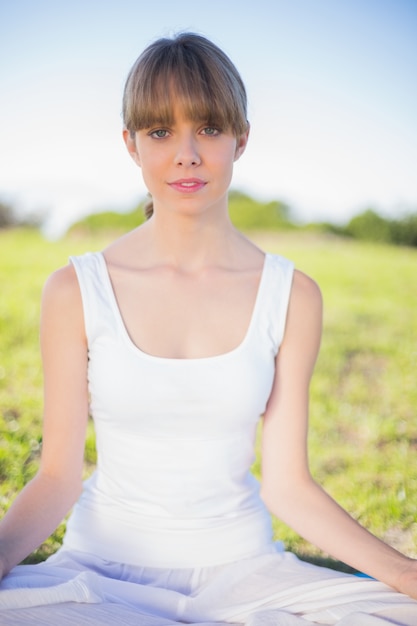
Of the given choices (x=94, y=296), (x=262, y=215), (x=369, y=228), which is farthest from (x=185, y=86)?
(x=369, y=228)

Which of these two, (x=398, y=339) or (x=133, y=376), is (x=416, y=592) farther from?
(x=398, y=339)

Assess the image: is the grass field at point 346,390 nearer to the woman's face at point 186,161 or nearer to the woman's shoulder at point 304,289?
the woman's shoulder at point 304,289

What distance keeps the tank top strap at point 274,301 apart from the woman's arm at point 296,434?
0.02 meters

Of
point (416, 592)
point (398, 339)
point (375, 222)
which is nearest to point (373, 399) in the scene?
point (398, 339)

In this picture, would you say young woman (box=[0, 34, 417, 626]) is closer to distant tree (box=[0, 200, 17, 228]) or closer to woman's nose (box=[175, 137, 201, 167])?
woman's nose (box=[175, 137, 201, 167])

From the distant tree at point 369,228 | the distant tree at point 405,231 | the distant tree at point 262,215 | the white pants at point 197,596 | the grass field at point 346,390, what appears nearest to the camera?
the white pants at point 197,596

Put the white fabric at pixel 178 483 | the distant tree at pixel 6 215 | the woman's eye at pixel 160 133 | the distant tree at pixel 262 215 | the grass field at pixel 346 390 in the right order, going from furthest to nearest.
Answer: the distant tree at pixel 262 215
the distant tree at pixel 6 215
the grass field at pixel 346 390
the woman's eye at pixel 160 133
the white fabric at pixel 178 483

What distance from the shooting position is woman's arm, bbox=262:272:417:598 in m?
1.94

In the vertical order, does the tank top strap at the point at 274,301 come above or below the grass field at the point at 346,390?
above

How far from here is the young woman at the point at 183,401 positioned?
1.86 m

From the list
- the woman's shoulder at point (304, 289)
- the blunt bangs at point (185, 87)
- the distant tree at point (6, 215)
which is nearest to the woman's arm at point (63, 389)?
the blunt bangs at point (185, 87)

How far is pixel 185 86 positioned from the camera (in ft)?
6.11

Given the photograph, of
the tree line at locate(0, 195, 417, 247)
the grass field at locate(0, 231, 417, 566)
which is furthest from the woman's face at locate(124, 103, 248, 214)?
the tree line at locate(0, 195, 417, 247)

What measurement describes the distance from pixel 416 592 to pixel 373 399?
127 inches
